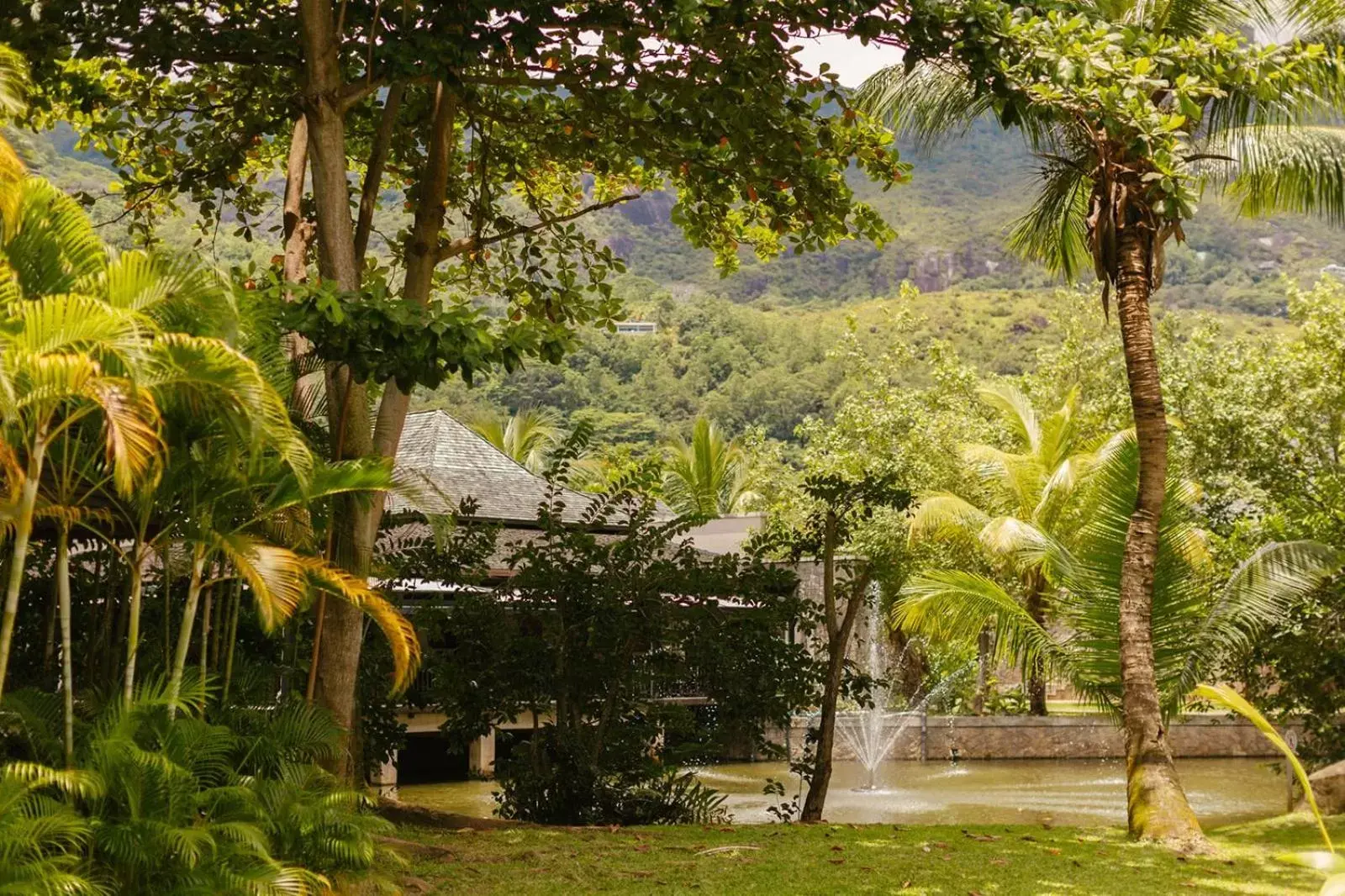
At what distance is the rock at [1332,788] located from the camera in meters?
11.4

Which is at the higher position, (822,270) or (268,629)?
(822,270)

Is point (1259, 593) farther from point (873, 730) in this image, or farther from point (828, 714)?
point (873, 730)

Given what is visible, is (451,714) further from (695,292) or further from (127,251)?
(695,292)

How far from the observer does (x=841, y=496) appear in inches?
460

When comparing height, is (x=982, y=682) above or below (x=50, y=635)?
below

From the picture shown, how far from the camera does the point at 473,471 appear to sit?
1888 centimetres

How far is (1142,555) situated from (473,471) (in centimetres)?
1076

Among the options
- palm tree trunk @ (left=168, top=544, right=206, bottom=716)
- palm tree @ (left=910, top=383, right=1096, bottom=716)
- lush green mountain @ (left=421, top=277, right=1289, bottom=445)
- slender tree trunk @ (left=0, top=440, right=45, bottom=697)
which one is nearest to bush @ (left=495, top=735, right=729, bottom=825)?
palm tree trunk @ (left=168, top=544, right=206, bottom=716)

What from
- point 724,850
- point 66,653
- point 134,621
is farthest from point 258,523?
point 724,850

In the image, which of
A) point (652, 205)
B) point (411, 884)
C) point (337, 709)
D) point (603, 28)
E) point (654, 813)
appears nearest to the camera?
point (411, 884)

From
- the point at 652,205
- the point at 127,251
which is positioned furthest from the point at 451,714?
the point at 652,205

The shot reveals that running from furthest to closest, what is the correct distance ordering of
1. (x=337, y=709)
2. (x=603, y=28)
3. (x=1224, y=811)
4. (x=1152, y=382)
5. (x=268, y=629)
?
(x=1224, y=811) → (x=1152, y=382) → (x=603, y=28) → (x=337, y=709) → (x=268, y=629)

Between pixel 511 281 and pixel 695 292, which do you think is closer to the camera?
pixel 511 281

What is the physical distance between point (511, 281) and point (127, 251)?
5.65 meters
